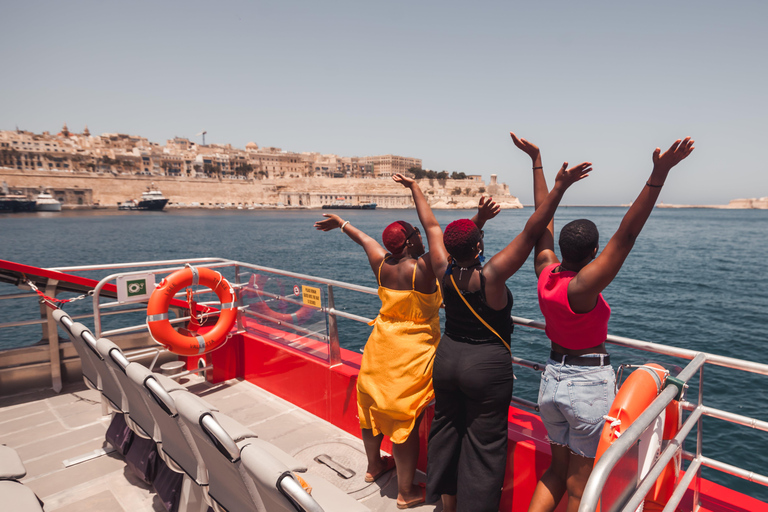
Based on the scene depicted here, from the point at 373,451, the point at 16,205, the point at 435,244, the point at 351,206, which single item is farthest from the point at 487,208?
the point at 351,206

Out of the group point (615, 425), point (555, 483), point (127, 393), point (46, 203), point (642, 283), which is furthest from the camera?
point (46, 203)

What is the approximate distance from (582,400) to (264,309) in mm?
3617

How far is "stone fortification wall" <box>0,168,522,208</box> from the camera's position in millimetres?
81062

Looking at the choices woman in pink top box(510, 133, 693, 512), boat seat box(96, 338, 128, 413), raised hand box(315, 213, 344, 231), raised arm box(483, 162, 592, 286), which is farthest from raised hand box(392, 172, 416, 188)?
boat seat box(96, 338, 128, 413)

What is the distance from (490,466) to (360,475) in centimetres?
121

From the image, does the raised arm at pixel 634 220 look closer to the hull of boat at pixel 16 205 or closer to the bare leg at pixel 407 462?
the bare leg at pixel 407 462

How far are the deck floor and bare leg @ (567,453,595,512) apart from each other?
1089 millimetres

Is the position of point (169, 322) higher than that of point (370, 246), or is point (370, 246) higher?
point (370, 246)

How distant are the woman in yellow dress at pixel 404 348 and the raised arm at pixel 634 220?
0.91 m

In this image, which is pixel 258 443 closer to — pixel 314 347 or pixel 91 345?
pixel 91 345

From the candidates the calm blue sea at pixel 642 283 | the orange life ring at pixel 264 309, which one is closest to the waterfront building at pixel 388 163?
the calm blue sea at pixel 642 283

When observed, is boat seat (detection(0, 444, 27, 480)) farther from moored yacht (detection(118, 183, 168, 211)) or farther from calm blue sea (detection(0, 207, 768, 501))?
moored yacht (detection(118, 183, 168, 211))

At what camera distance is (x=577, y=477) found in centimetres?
192

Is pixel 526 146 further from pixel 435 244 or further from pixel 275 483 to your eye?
pixel 275 483
